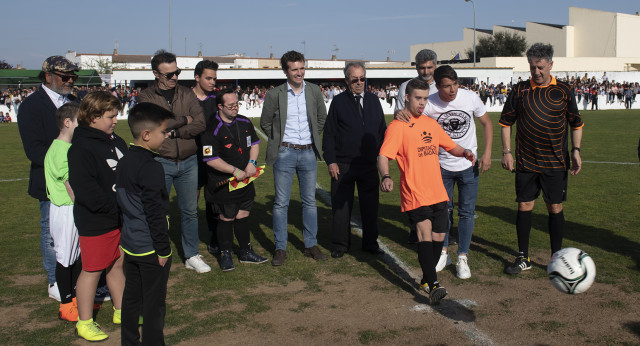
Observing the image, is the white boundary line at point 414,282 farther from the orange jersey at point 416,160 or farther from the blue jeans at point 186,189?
the blue jeans at point 186,189

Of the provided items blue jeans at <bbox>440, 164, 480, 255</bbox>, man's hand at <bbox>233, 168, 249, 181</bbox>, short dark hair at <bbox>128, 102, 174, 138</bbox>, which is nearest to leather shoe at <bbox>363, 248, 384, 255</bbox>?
blue jeans at <bbox>440, 164, 480, 255</bbox>

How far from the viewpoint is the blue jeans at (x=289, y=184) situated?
6238 millimetres

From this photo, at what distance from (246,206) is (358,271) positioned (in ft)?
4.85

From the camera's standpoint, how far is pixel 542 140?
5621 mm

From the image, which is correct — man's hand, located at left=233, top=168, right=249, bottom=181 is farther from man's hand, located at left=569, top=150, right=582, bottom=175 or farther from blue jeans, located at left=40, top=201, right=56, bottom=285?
man's hand, located at left=569, top=150, right=582, bottom=175

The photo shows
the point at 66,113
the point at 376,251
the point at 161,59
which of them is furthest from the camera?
the point at 376,251

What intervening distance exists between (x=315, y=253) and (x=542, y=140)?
2.78 meters

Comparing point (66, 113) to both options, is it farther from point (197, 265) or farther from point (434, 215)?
point (434, 215)

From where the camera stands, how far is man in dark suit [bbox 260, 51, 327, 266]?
245 inches

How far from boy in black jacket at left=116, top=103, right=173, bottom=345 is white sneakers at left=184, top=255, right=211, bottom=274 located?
2.11 meters

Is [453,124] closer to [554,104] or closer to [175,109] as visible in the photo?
[554,104]

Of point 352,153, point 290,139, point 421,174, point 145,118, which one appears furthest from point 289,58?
point 145,118

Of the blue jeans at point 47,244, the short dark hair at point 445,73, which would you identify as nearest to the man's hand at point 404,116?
the short dark hair at point 445,73

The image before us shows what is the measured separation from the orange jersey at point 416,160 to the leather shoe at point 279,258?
180 cm
